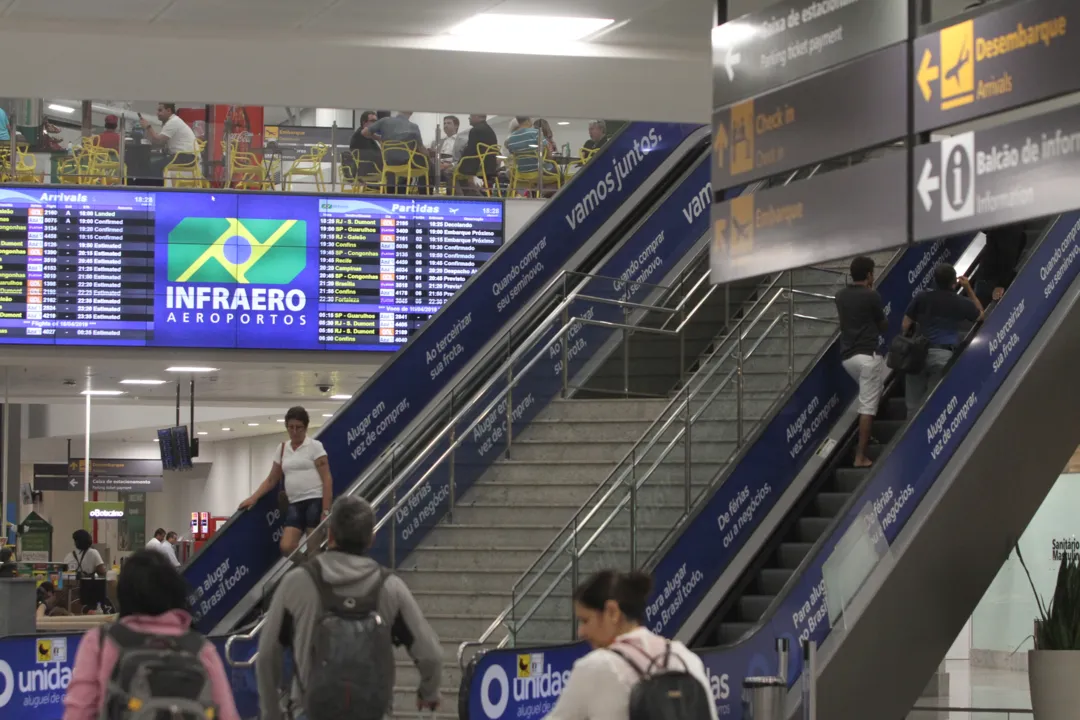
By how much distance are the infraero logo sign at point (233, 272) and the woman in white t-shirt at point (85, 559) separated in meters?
3.21

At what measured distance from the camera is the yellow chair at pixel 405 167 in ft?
50.8

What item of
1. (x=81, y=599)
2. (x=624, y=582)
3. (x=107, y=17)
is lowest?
(x=81, y=599)

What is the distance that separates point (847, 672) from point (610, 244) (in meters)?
5.66

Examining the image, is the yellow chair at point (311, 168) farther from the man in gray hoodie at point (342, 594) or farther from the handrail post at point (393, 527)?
the man in gray hoodie at point (342, 594)

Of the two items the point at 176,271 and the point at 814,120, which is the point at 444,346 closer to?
the point at 176,271

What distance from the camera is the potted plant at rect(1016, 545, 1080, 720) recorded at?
33.1 ft

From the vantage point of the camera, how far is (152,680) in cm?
444

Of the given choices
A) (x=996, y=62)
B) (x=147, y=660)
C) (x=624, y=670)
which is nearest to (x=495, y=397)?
(x=996, y=62)

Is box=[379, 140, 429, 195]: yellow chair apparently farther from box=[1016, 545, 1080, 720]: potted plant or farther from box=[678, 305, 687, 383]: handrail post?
box=[1016, 545, 1080, 720]: potted plant

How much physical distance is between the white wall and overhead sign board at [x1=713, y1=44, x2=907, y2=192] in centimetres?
1157

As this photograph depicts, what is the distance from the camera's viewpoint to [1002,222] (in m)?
5.57

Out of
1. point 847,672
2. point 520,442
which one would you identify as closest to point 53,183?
point 520,442

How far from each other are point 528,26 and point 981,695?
8052mm

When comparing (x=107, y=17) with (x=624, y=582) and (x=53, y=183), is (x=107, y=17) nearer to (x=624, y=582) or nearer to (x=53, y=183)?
(x=624, y=582)
